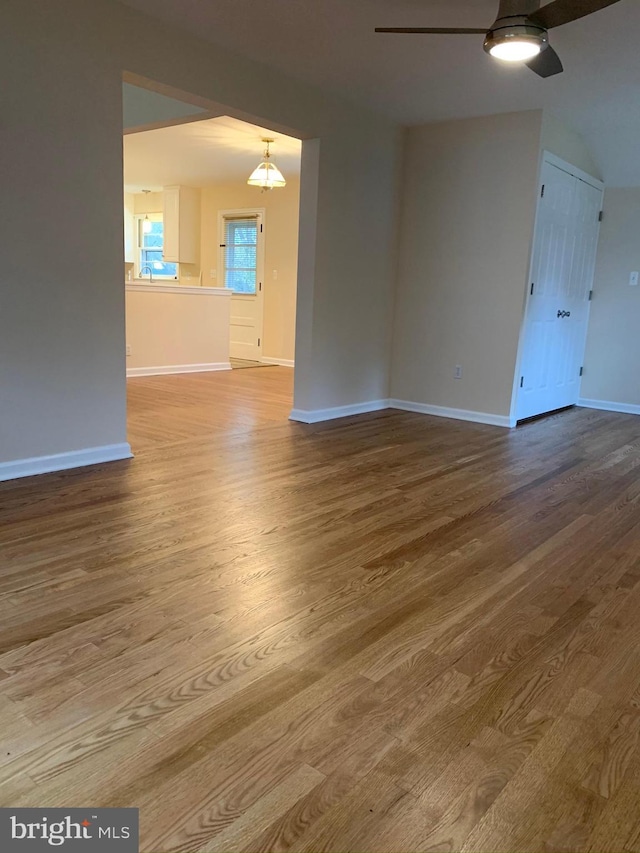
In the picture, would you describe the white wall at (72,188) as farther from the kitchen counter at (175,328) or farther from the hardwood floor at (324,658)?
the kitchen counter at (175,328)

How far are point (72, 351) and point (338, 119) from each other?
8.92ft

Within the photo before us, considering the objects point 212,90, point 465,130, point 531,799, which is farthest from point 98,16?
point 531,799

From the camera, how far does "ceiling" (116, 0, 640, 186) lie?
307cm

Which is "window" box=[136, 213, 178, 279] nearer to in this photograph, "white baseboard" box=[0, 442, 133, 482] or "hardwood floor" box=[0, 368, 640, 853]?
"white baseboard" box=[0, 442, 133, 482]

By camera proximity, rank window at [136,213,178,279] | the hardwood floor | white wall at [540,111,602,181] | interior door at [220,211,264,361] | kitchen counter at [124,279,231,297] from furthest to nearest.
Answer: window at [136,213,178,279] → interior door at [220,211,264,361] → kitchen counter at [124,279,231,297] → white wall at [540,111,602,181] → the hardwood floor

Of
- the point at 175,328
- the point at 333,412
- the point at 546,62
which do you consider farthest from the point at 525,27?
the point at 175,328

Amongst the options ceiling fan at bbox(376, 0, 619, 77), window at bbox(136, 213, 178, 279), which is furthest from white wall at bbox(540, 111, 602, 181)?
window at bbox(136, 213, 178, 279)

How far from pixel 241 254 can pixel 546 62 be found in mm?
6338

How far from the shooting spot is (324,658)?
1.69 m

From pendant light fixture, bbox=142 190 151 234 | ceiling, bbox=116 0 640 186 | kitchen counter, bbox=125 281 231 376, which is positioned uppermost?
ceiling, bbox=116 0 640 186

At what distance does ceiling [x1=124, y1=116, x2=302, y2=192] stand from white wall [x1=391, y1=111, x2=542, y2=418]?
1425mm

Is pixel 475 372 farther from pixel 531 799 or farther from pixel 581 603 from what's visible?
pixel 531 799

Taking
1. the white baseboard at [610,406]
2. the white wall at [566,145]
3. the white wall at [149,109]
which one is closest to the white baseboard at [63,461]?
the white wall at [149,109]

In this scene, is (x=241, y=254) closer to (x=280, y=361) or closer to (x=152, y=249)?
(x=280, y=361)
